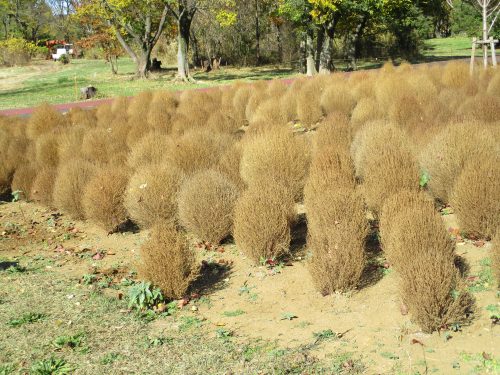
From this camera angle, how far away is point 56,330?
5.54 m

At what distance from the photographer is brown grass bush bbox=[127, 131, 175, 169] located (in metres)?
10.1

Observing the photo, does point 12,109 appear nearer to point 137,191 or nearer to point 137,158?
point 137,158

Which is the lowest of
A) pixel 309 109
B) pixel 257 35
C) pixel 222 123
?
pixel 222 123

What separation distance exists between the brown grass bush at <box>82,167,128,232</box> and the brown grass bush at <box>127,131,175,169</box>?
134 centimetres

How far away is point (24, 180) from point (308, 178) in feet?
18.0

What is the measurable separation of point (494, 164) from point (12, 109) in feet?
68.7

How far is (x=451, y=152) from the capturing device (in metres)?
7.46

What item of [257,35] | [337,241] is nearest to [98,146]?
[337,241]

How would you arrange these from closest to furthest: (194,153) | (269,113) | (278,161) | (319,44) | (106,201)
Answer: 1. (106,201)
2. (278,161)
3. (194,153)
4. (269,113)
5. (319,44)

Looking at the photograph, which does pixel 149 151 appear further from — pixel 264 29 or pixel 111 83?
pixel 264 29

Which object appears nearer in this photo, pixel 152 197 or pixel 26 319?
pixel 26 319

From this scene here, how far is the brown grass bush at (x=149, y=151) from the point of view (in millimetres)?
10102

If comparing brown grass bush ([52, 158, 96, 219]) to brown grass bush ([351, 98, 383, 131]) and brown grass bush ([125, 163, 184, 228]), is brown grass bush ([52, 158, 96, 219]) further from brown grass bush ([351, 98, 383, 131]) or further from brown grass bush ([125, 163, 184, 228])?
brown grass bush ([351, 98, 383, 131])

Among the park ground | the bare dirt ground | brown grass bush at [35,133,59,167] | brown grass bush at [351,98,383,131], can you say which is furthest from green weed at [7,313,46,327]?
the park ground
